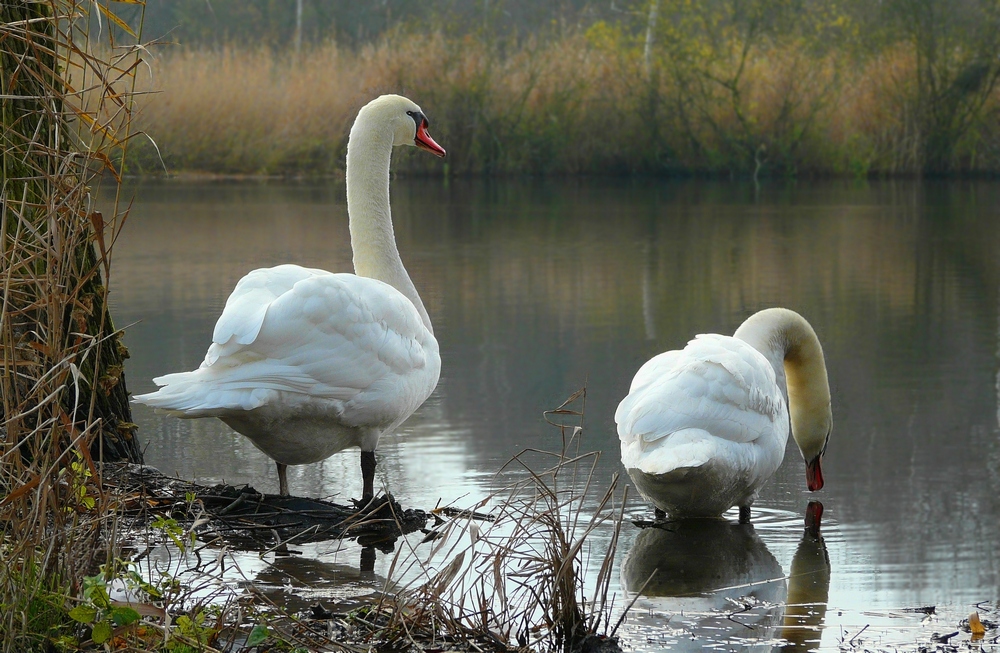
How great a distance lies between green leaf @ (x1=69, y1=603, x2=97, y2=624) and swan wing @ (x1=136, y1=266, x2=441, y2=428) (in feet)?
3.83

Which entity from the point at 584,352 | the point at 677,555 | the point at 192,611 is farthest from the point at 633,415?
the point at 584,352

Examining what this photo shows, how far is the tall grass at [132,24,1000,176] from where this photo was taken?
853 inches

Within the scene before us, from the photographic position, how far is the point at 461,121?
22.4m

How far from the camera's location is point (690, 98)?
22469 mm

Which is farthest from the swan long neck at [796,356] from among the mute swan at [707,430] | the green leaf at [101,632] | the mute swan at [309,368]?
the green leaf at [101,632]

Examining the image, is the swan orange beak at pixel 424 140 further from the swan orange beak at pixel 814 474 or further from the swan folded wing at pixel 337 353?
the swan orange beak at pixel 814 474

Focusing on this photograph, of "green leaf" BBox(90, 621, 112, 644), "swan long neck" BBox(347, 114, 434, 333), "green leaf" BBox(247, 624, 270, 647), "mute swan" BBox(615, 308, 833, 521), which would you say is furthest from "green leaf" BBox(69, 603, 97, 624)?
"swan long neck" BBox(347, 114, 434, 333)

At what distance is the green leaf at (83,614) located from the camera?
2600 millimetres

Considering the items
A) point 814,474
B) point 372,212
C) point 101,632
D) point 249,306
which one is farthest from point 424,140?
point 101,632

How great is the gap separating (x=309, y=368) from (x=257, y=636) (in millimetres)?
1551

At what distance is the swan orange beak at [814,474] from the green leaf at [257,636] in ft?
9.20

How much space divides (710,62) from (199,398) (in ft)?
64.9

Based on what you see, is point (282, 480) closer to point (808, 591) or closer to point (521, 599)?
point (521, 599)

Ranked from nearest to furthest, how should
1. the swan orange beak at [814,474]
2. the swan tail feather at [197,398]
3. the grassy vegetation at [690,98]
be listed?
1. the swan tail feather at [197,398]
2. the swan orange beak at [814,474]
3. the grassy vegetation at [690,98]
